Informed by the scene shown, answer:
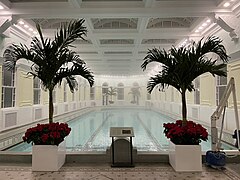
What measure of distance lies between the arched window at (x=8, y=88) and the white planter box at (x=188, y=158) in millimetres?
6464

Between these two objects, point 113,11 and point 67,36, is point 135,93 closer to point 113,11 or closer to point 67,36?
point 113,11

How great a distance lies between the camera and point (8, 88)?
857cm

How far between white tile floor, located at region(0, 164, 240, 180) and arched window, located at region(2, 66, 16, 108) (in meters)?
4.57

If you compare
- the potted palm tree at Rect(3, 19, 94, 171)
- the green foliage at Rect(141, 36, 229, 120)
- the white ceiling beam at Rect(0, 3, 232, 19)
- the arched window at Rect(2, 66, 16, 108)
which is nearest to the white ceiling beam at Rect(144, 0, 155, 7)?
the white ceiling beam at Rect(0, 3, 232, 19)

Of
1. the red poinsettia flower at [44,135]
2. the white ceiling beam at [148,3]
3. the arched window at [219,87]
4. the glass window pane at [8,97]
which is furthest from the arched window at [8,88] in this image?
the arched window at [219,87]

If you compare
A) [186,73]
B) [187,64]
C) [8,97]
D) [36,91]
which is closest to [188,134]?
[186,73]

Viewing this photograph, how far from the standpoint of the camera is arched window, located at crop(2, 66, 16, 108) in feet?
26.8

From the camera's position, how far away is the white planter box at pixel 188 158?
4.00 m

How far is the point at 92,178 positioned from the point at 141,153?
4.28 feet

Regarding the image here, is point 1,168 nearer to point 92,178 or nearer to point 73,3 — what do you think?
point 92,178

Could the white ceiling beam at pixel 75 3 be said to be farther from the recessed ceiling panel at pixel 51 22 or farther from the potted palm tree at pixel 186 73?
the potted palm tree at pixel 186 73

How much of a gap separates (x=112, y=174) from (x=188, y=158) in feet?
4.40

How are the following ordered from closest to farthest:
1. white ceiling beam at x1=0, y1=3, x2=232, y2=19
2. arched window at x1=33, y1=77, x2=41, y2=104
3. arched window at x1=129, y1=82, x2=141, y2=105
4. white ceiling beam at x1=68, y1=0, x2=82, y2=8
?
Answer: white ceiling beam at x1=68, y1=0, x2=82, y2=8 → white ceiling beam at x1=0, y1=3, x2=232, y2=19 → arched window at x1=33, y1=77, x2=41, y2=104 → arched window at x1=129, y1=82, x2=141, y2=105

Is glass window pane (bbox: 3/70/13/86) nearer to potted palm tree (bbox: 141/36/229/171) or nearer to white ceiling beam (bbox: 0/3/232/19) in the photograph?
white ceiling beam (bbox: 0/3/232/19)
